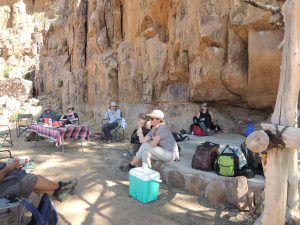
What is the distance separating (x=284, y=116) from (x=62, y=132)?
5702 millimetres

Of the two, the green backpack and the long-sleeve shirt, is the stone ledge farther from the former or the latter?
the long-sleeve shirt

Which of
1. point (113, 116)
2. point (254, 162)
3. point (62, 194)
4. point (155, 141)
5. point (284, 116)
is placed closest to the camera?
point (284, 116)

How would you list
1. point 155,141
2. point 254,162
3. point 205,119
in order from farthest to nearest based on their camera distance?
1. point 205,119
2. point 155,141
3. point 254,162

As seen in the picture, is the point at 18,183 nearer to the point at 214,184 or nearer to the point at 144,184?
the point at 144,184

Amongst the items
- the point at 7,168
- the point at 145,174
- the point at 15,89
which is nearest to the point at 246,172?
the point at 145,174

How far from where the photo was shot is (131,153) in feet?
22.3

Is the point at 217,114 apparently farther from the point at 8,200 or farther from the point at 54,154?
the point at 8,200

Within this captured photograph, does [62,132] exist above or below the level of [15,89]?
below

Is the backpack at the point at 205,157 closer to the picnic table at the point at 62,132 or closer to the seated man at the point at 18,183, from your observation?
the seated man at the point at 18,183

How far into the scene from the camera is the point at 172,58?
930cm

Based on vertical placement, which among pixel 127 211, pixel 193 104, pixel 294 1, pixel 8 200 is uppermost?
pixel 294 1

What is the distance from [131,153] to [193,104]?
3.39 m

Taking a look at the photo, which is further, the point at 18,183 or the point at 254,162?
the point at 254,162

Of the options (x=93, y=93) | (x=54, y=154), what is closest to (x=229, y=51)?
(x=54, y=154)
